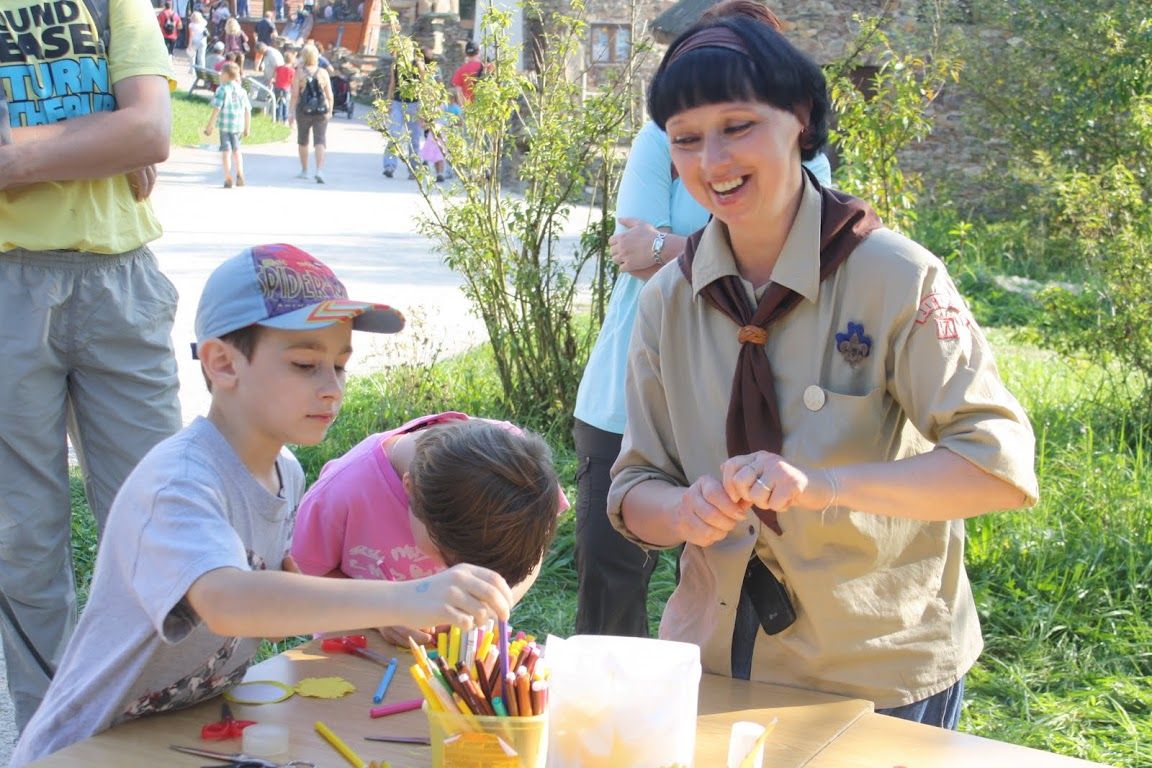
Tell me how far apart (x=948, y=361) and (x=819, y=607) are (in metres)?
0.44

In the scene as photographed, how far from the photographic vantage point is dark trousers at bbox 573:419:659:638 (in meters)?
3.28

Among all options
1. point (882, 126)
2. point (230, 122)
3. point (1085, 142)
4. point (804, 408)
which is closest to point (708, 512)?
point (804, 408)

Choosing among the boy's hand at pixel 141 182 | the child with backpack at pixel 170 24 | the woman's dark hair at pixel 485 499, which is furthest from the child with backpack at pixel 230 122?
the child with backpack at pixel 170 24

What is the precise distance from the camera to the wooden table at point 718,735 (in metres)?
1.90

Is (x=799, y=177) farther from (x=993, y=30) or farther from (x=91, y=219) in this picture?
(x=993, y=30)

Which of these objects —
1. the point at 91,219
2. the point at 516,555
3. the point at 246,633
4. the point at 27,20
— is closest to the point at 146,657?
the point at 246,633

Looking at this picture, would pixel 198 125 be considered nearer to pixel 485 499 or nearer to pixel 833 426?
pixel 485 499

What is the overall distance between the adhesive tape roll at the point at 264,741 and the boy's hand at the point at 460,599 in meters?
0.30

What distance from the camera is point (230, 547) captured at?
194 cm

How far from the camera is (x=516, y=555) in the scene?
239 cm

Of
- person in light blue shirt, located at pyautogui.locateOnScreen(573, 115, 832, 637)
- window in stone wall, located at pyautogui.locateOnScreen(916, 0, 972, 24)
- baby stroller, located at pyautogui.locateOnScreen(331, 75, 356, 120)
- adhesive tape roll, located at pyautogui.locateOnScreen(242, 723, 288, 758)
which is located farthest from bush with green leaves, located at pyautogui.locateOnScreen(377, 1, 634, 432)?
baby stroller, located at pyautogui.locateOnScreen(331, 75, 356, 120)

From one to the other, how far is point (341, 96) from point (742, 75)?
105ft

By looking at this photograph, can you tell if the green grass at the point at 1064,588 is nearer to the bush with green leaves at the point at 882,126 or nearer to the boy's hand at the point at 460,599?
the bush with green leaves at the point at 882,126

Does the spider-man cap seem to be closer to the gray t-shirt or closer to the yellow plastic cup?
the gray t-shirt
